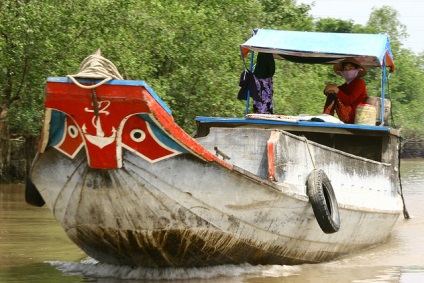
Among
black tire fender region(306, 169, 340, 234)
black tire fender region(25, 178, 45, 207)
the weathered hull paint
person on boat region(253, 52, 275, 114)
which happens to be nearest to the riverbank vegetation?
person on boat region(253, 52, 275, 114)

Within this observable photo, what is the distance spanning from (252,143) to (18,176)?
10.6 m

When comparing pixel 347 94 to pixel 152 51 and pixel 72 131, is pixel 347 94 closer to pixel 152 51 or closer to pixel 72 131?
pixel 72 131

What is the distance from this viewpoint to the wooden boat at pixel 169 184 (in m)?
6.48

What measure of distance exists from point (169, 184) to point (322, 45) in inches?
139

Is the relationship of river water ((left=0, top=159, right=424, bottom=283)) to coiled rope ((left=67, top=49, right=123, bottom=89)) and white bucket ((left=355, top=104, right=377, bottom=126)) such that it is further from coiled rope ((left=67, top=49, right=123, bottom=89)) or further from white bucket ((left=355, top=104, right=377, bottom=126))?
coiled rope ((left=67, top=49, right=123, bottom=89))

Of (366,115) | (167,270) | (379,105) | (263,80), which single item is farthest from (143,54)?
(167,270)

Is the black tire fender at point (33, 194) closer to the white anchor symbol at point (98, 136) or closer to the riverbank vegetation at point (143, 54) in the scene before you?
the white anchor symbol at point (98, 136)

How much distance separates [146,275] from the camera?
288 inches

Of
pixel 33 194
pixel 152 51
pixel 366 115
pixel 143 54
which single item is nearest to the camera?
pixel 33 194

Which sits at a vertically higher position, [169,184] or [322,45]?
[322,45]

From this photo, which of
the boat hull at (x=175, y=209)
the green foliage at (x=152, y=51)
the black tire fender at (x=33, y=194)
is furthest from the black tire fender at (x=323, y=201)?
the green foliage at (x=152, y=51)

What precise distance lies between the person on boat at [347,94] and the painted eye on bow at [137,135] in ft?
12.5

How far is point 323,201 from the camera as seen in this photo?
738 cm

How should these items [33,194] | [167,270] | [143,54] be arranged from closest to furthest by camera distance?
[167,270], [33,194], [143,54]
